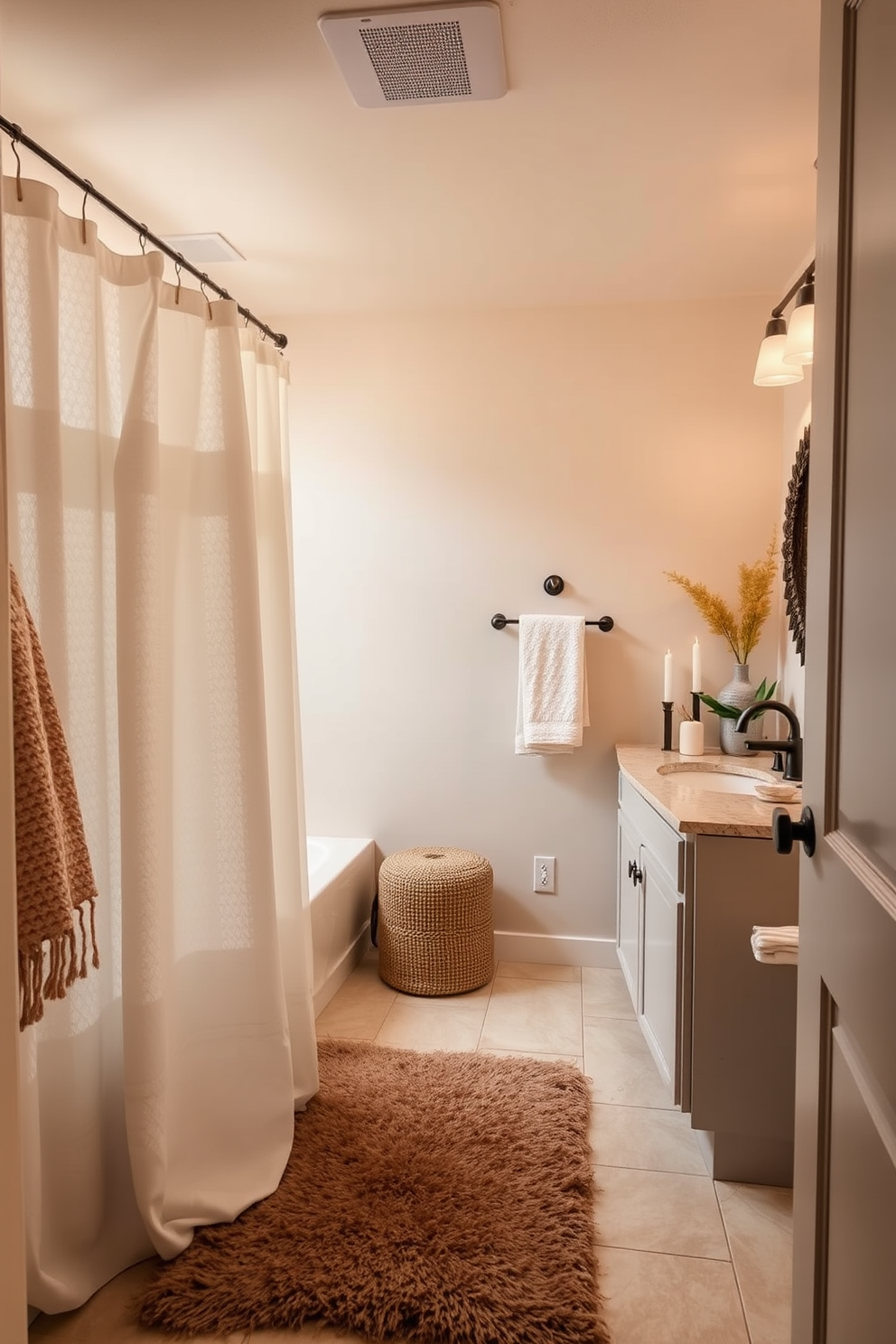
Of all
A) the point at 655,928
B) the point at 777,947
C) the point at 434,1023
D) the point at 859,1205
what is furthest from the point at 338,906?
the point at 859,1205

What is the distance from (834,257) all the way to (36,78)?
1.71 metres

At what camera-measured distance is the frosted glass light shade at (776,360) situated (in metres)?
2.26

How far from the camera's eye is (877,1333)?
80 cm

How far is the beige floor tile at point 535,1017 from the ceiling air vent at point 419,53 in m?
2.49

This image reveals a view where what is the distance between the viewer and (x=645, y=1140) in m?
2.18

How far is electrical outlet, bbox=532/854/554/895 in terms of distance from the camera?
3288mm

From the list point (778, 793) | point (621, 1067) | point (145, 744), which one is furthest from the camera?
point (621, 1067)

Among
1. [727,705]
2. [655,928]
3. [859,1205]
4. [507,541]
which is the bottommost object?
[655,928]

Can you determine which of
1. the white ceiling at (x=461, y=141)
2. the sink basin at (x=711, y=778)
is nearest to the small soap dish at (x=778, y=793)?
the sink basin at (x=711, y=778)

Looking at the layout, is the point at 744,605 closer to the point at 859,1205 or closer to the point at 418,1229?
the point at 418,1229

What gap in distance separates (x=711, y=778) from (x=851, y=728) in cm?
185

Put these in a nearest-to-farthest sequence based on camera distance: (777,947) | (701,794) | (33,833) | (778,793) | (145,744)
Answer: (33,833) < (777,947) < (145,744) < (778,793) < (701,794)

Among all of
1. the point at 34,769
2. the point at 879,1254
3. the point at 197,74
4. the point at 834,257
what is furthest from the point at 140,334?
the point at 879,1254

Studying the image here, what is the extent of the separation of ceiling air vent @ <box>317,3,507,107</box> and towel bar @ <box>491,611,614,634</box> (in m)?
1.71
